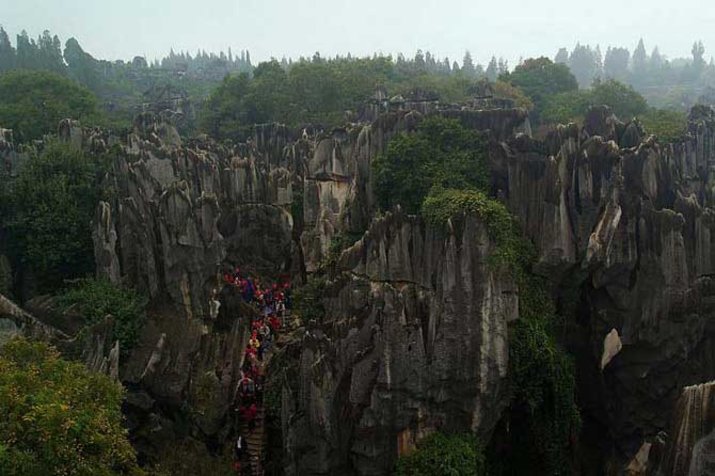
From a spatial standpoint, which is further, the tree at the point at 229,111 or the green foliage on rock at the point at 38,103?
the tree at the point at 229,111

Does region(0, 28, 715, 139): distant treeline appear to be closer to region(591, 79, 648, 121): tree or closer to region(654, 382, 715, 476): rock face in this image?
region(591, 79, 648, 121): tree

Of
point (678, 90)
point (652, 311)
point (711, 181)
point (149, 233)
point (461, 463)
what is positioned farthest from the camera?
point (678, 90)

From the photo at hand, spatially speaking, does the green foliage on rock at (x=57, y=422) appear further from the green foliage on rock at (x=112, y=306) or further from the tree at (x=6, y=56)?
the tree at (x=6, y=56)

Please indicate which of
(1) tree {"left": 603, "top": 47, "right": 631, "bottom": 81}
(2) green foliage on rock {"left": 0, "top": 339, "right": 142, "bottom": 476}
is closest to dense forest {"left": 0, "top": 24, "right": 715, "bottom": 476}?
(2) green foliage on rock {"left": 0, "top": 339, "right": 142, "bottom": 476}

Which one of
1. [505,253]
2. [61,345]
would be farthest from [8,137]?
[505,253]

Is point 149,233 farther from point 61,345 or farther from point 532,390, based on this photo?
point 532,390

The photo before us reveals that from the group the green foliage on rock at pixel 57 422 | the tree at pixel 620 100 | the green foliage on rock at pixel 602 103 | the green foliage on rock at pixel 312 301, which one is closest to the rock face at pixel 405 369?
the green foliage on rock at pixel 312 301

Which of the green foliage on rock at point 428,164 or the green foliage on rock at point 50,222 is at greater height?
the green foliage on rock at point 428,164
